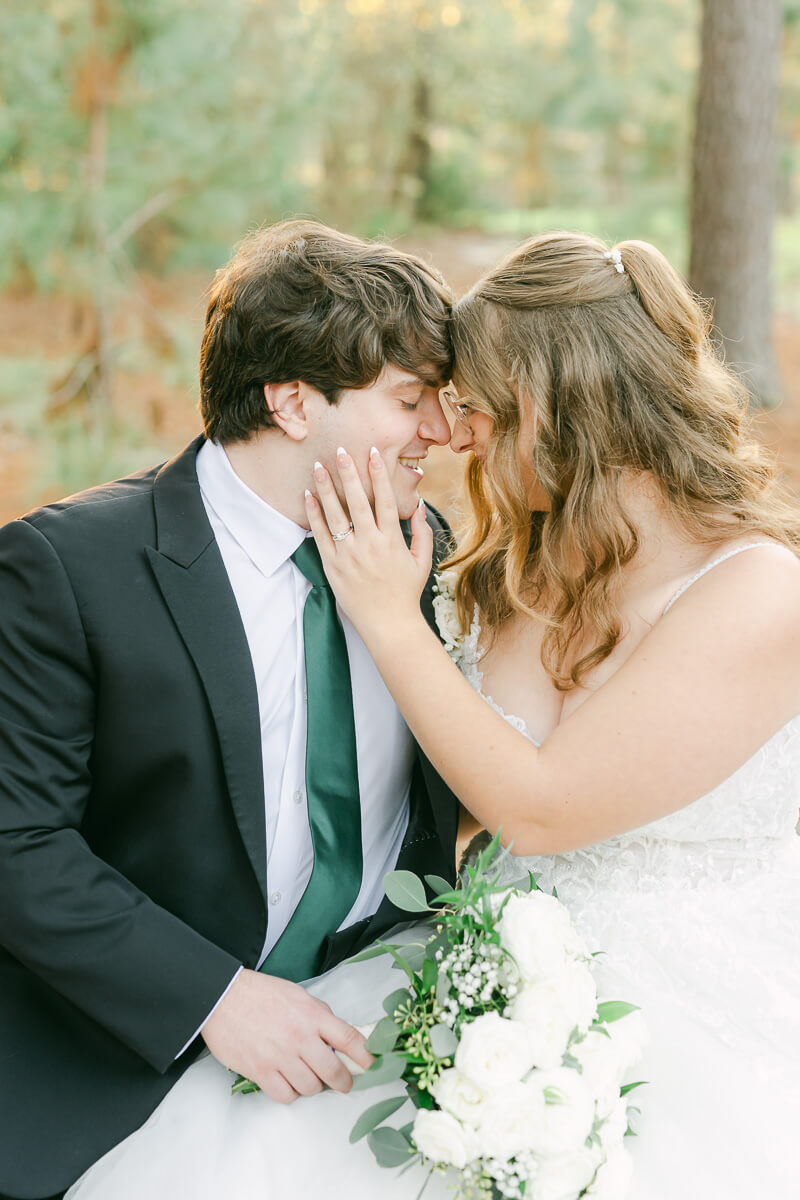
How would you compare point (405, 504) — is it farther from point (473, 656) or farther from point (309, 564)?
point (473, 656)

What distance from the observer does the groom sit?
2125 millimetres

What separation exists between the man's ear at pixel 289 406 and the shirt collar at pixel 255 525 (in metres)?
0.17

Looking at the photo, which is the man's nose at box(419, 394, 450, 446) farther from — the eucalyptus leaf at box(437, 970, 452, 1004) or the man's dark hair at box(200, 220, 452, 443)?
the eucalyptus leaf at box(437, 970, 452, 1004)

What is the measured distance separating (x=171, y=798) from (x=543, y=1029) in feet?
3.10

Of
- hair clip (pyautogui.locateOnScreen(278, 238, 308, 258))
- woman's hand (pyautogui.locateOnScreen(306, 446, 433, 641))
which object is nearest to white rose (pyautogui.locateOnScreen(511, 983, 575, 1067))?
woman's hand (pyautogui.locateOnScreen(306, 446, 433, 641))

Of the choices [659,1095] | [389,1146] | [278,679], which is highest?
[278,679]

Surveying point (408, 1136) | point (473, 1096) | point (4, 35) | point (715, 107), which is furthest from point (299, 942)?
point (4, 35)

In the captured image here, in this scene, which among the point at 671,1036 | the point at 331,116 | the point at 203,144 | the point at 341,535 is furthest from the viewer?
the point at 331,116

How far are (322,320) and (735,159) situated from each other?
463 centimetres

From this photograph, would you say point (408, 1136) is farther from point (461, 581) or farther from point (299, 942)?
point (461, 581)

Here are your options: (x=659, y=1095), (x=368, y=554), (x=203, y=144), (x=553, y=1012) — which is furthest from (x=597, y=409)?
(x=203, y=144)

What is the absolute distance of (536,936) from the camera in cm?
178

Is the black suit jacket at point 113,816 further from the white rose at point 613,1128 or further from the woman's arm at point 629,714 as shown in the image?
the white rose at point 613,1128

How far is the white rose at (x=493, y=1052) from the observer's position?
63.9 inches
